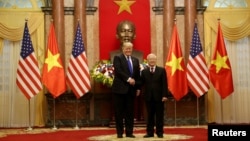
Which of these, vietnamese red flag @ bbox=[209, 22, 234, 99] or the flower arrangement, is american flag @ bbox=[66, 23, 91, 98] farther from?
vietnamese red flag @ bbox=[209, 22, 234, 99]

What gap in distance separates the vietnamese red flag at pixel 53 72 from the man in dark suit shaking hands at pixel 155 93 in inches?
159

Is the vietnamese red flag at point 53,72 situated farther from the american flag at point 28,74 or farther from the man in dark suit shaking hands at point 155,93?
the man in dark suit shaking hands at point 155,93

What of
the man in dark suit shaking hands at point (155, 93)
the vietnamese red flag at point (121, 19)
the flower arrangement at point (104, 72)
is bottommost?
the man in dark suit shaking hands at point (155, 93)

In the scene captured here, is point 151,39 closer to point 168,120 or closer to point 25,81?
point 168,120

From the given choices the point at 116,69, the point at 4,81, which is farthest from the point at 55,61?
the point at 116,69

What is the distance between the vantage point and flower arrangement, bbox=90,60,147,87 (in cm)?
1106

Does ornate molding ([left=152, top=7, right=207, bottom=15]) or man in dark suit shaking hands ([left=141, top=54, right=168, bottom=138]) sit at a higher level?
ornate molding ([left=152, top=7, right=207, bottom=15])

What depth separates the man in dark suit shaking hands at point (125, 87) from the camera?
7184 millimetres

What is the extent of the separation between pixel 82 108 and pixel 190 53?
318cm

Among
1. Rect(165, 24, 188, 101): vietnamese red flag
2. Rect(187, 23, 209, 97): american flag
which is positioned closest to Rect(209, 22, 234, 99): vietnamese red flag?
Rect(187, 23, 209, 97): american flag

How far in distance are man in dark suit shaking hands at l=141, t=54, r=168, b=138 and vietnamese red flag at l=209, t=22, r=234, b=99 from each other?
4.05 metres

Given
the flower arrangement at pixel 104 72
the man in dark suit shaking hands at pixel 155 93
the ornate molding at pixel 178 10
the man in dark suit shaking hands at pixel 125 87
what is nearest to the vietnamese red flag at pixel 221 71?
the ornate molding at pixel 178 10

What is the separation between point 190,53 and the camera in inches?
436

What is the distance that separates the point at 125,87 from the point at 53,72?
421 centimetres
